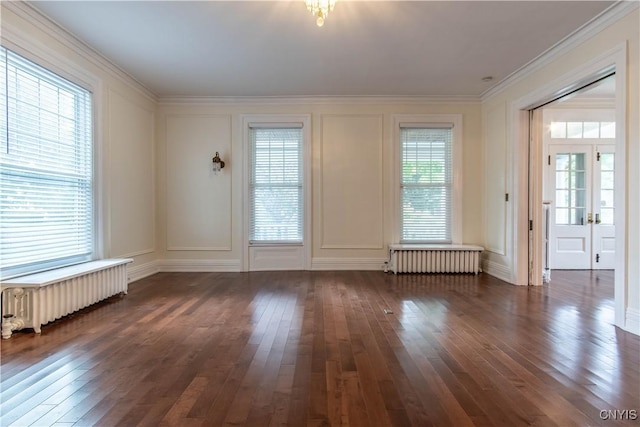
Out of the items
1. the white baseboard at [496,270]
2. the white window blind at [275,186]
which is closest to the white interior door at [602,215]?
the white baseboard at [496,270]

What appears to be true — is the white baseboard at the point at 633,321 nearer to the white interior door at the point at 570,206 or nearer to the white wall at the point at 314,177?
the white wall at the point at 314,177

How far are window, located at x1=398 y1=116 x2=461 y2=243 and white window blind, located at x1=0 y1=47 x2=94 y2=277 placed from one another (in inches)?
184

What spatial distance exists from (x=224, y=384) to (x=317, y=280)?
10.1 ft

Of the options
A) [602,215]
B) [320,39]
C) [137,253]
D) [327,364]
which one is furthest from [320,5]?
[602,215]

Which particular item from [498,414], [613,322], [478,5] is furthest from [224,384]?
[478,5]

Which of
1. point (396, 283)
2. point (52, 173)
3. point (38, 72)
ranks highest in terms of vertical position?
point (38, 72)

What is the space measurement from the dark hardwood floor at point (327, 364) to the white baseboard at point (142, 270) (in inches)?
41.4

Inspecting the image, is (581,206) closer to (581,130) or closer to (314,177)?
(581,130)

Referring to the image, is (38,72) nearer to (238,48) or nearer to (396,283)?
(238,48)

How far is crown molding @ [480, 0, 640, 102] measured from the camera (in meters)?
3.05

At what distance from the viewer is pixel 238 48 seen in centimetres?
397

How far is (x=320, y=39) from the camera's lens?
148 inches

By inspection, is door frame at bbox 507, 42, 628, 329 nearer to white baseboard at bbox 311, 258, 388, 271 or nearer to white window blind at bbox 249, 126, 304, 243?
white baseboard at bbox 311, 258, 388, 271

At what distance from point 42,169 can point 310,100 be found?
3886mm
